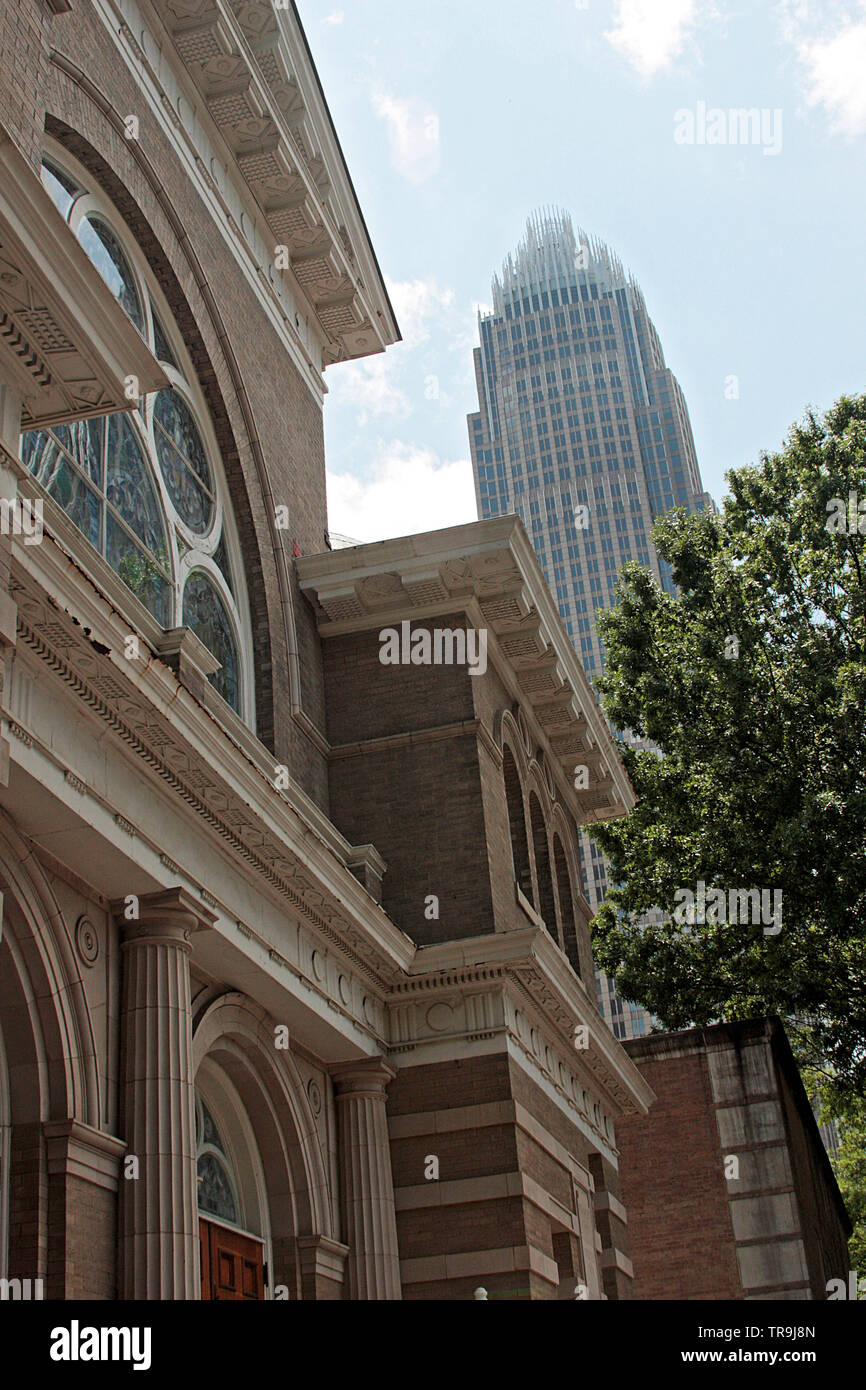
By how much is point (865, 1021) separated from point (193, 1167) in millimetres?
21270

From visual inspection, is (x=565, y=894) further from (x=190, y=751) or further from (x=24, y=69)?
(x=24, y=69)

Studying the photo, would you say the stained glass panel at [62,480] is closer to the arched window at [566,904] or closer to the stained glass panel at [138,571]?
the stained glass panel at [138,571]

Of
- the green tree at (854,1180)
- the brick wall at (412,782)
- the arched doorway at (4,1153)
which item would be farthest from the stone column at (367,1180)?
the green tree at (854,1180)

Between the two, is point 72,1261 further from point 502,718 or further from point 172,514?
point 502,718

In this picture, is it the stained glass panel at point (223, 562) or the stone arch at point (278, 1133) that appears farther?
the stained glass panel at point (223, 562)

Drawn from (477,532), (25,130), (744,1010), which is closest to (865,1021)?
(744,1010)

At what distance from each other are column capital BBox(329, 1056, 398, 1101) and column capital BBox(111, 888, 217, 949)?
476 centimetres

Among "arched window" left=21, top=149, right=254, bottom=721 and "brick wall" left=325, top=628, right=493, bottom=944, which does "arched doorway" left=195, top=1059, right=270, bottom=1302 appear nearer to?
"brick wall" left=325, top=628, right=493, bottom=944

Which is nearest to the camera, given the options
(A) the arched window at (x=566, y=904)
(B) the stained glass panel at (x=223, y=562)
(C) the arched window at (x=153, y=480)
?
(C) the arched window at (x=153, y=480)

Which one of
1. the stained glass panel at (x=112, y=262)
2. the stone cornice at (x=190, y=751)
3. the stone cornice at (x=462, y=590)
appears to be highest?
the stained glass panel at (x=112, y=262)

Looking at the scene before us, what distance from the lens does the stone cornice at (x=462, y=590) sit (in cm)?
1839

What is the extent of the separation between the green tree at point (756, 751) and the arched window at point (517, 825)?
844cm

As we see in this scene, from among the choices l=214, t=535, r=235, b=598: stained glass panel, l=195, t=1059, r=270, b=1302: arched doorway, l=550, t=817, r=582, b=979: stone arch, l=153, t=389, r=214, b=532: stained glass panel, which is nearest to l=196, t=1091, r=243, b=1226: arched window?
l=195, t=1059, r=270, b=1302: arched doorway

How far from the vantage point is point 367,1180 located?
1559cm
